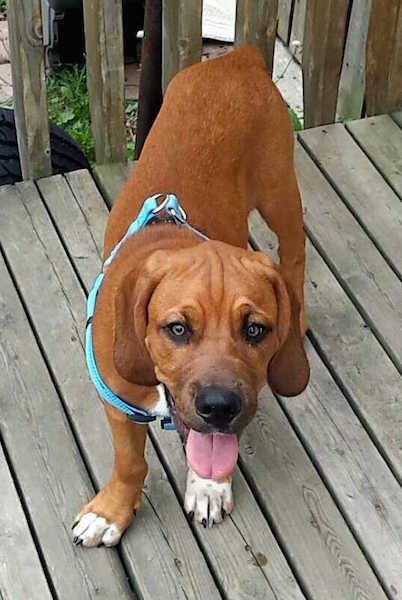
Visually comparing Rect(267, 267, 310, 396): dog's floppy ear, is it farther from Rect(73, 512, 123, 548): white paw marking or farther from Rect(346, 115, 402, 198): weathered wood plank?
Rect(346, 115, 402, 198): weathered wood plank

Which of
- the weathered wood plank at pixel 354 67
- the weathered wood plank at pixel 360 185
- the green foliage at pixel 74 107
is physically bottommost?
the green foliage at pixel 74 107

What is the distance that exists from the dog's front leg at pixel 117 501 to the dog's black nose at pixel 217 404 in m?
0.61

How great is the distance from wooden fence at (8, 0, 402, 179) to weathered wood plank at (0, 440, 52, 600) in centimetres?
162

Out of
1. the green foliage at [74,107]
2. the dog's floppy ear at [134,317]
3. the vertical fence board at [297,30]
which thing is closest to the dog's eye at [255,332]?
the dog's floppy ear at [134,317]

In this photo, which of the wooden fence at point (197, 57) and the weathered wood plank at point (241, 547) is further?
the wooden fence at point (197, 57)

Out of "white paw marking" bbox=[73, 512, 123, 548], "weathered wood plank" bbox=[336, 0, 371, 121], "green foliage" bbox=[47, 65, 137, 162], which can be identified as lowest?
"green foliage" bbox=[47, 65, 137, 162]

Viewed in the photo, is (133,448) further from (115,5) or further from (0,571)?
(115,5)

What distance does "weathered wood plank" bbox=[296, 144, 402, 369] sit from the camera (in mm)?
4164

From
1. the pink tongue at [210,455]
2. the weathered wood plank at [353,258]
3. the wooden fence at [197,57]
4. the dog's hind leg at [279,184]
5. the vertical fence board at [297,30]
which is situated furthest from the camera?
the vertical fence board at [297,30]

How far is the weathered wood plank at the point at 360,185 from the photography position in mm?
4496

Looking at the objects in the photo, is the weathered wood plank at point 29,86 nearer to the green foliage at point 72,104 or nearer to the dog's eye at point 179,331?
the green foliage at point 72,104

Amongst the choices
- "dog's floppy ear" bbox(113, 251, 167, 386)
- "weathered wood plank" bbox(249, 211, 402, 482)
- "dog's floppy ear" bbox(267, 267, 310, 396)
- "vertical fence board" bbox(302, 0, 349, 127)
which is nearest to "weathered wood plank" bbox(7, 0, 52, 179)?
"weathered wood plank" bbox(249, 211, 402, 482)

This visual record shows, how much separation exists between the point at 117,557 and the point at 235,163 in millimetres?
1266

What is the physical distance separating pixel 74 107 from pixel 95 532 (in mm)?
2936
